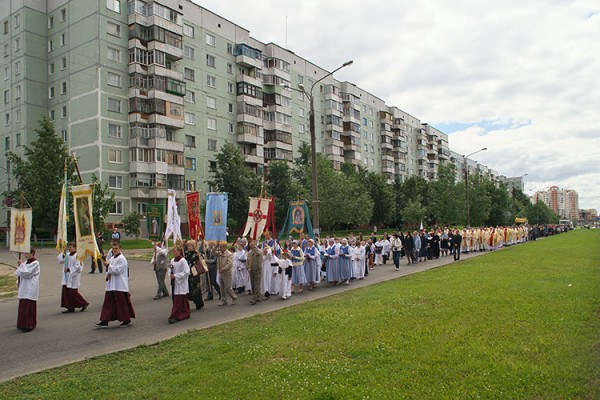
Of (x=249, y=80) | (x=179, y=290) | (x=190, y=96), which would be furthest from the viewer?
(x=249, y=80)

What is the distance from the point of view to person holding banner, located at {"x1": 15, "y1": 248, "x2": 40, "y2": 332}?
1093 centimetres

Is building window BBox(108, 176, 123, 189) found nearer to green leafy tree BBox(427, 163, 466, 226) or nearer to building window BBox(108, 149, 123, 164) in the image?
building window BBox(108, 149, 123, 164)

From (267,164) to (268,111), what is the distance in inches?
268

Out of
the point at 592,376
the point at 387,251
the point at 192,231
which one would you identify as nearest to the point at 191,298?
Result: the point at 192,231

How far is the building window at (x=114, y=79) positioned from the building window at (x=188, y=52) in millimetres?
8224

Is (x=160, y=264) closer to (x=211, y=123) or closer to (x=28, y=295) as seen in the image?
(x=28, y=295)

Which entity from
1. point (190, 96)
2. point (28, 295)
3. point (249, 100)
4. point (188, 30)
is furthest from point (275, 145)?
point (28, 295)

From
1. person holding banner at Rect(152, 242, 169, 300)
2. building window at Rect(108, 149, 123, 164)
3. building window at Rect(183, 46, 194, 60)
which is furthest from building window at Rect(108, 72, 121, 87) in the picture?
person holding banner at Rect(152, 242, 169, 300)

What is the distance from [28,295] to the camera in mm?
11133

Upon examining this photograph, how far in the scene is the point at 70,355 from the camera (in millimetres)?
8703

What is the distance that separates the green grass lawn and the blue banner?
411cm

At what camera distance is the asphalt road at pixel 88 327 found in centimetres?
866

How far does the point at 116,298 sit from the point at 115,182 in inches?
1424

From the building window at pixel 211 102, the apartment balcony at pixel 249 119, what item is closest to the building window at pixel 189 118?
the building window at pixel 211 102
